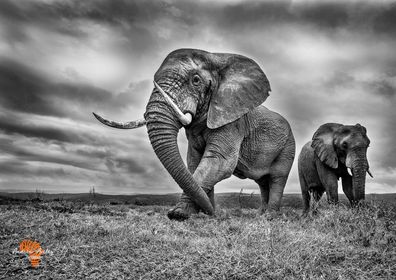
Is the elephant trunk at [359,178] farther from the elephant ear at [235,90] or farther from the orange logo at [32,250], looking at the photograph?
the orange logo at [32,250]

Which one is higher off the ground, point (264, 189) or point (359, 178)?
point (359, 178)

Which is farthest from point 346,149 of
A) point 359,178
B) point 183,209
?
point 183,209

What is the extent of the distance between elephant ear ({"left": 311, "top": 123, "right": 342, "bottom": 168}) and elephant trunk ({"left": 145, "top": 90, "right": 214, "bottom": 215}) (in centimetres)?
745

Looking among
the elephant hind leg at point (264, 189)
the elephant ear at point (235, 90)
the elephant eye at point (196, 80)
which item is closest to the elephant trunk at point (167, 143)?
the elephant eye at point (196, 80)

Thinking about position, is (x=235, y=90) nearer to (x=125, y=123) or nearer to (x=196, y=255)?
(x=125, y=123)

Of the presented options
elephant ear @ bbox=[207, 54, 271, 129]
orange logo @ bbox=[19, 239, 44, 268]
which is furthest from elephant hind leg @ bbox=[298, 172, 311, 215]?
orange logo @ bbox=[19, 239, 44, 268]

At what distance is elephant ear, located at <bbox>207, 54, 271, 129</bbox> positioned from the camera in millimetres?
10047

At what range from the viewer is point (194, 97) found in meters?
9.48

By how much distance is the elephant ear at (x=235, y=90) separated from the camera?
10.0m

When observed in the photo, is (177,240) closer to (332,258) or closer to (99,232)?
(99,232)

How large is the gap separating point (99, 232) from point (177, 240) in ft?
5.25

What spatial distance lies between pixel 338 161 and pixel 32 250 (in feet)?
39.4

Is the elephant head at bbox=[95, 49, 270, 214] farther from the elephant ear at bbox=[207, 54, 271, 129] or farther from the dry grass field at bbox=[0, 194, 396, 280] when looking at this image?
the dry grass field at bbox=[0, 194, 396, 280]

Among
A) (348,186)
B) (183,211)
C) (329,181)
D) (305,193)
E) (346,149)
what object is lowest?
(183,211)
